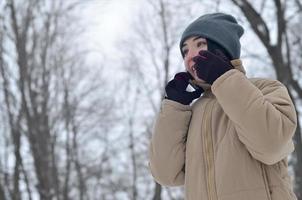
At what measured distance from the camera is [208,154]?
81.1 inches

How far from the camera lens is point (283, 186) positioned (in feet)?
6.44

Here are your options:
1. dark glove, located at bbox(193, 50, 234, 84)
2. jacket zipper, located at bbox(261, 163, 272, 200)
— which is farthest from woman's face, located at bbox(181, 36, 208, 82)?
jacket zipper, located at bbox(261, 163, 272, 200)

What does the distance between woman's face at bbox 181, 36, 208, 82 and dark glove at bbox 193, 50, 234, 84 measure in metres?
0.11

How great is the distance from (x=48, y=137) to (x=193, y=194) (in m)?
12.3

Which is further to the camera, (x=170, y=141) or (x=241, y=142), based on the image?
(x=170, y=141)

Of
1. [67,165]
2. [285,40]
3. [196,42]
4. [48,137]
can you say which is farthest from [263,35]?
[67,165]

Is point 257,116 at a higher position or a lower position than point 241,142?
higher

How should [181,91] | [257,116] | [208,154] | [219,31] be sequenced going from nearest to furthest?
[257,116] < [208,154] < [219,31] < [181,91]

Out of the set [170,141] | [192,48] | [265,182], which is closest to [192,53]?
[192,48]

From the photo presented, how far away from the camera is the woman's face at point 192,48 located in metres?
2.26

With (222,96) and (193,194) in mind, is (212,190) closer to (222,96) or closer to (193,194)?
(193,194)

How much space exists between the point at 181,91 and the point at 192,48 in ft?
0.60

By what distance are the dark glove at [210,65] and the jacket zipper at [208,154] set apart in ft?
0.44

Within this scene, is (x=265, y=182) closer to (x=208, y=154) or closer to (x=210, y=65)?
(x=208, y=154)
